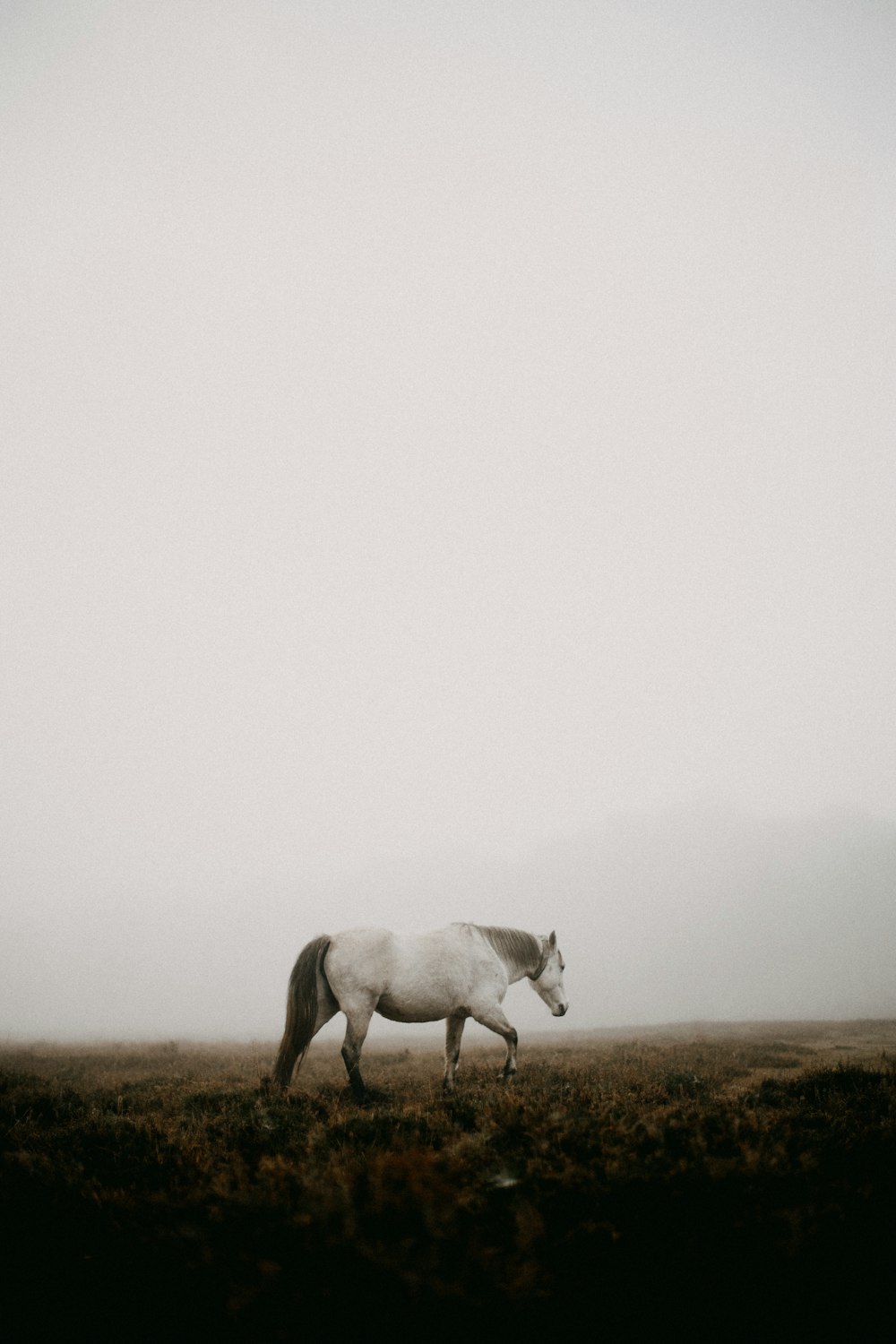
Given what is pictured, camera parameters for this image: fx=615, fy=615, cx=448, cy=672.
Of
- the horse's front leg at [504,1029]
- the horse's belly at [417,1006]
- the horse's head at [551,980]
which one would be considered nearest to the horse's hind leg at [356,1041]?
the horse's belly at [417,1006]

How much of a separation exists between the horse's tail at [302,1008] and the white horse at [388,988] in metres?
0.01

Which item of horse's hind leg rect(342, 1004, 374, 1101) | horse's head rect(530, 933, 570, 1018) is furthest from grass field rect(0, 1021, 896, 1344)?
horse's head rect(530, 933, 570, 1018)

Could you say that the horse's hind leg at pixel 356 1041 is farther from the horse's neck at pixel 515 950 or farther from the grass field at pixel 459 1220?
the horse's neck at pixel 515 950

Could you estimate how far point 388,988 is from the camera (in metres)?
9.16

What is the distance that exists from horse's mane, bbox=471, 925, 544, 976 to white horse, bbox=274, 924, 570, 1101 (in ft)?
2.78

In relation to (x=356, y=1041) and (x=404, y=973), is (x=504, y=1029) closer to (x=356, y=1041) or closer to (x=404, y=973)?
(x=404, y=973)

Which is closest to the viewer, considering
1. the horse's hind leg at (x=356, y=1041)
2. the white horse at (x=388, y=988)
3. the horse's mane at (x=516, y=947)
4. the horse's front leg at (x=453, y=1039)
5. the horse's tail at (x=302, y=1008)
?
the horse's hind leg at (x=356, y=1041)

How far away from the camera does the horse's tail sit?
9375 millimetres

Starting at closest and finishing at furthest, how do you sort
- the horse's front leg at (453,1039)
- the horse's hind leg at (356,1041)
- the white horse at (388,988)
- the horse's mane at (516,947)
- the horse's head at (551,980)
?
the horse's hind leg at (356,1041)
the white horse at (388,988)
the horse's front leg at (453,1039)
the horse's mane at (516,947)
the horse's head at (551,980)

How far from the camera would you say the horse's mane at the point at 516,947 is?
11.0m

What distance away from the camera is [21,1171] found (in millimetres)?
5477

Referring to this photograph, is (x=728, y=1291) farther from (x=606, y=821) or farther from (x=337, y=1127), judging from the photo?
(x=606, y=821)

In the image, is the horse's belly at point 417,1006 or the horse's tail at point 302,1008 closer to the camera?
the horse's belly at point 417,1006

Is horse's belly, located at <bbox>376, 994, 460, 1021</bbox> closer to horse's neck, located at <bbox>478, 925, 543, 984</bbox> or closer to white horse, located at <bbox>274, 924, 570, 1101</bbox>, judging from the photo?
white horse, located at <bbox>274, 924, 570, 1101</bbox>
